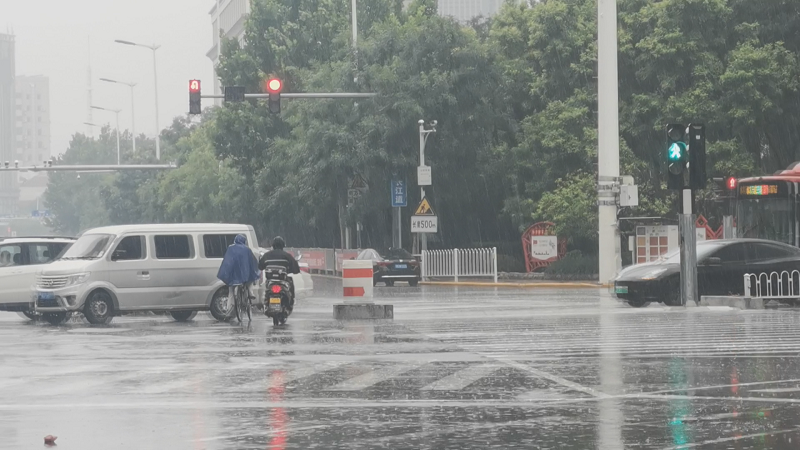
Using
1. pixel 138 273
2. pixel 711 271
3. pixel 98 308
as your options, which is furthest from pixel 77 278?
pixel 711 271

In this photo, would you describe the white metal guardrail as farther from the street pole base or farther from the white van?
the street pole base

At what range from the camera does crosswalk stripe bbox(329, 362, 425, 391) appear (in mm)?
14695

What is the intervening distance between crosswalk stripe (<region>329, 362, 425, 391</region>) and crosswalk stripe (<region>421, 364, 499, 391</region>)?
63 cm

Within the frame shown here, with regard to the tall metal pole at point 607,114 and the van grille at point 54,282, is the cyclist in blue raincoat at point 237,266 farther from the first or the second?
the tall metal pole at point 607,114

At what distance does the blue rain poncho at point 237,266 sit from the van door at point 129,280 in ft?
7.04

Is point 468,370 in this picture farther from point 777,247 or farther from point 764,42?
point 764,42

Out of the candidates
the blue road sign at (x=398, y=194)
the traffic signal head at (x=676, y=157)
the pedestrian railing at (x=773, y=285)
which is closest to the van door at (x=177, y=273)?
the traffic signal head at (x=676, y=157)

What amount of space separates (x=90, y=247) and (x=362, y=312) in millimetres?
5461

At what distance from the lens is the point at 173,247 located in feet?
93.5

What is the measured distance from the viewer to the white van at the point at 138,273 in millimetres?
27625

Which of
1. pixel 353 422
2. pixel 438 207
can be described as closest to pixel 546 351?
pixel 353 422

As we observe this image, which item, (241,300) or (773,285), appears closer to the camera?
(241,300)

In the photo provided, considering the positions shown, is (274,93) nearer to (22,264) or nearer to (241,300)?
(22,264)

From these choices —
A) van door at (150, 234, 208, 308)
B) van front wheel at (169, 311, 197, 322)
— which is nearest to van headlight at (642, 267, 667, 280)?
van door at (150, 234, 208, 308)
